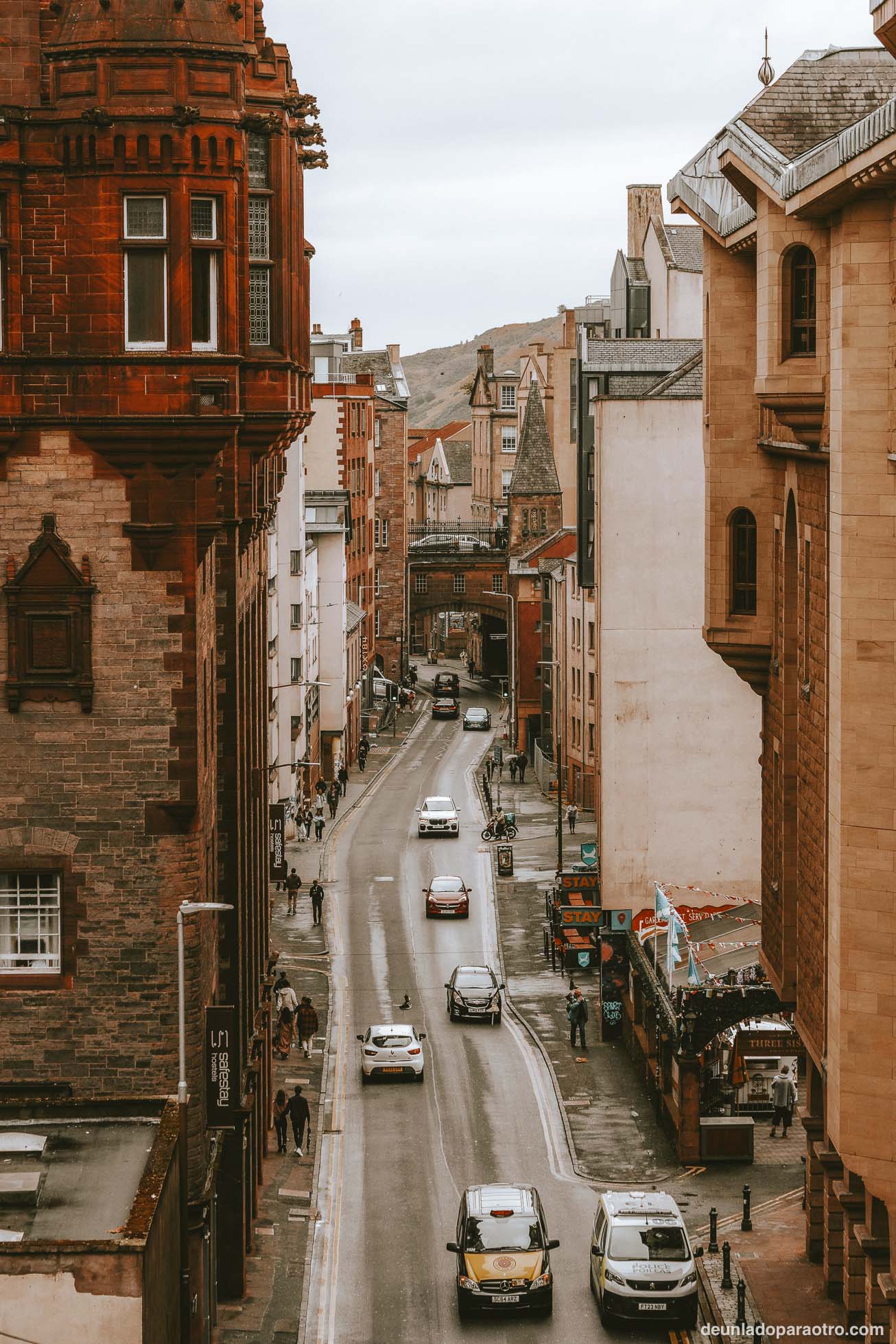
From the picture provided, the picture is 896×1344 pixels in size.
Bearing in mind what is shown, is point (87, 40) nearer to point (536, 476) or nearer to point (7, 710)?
point (7, 710)

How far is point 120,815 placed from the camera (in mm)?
30156

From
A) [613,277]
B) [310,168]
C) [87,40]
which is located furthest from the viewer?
[613,277]

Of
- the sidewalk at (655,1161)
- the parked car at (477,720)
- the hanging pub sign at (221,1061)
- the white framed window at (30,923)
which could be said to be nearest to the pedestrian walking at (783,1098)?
the sidewalk at (655,1161)

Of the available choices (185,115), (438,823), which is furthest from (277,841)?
(185,115)

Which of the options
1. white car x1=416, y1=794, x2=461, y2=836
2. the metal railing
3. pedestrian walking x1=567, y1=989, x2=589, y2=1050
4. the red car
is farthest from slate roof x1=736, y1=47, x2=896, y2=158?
the metal railing

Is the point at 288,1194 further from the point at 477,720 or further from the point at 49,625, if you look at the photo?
the point at 477,720

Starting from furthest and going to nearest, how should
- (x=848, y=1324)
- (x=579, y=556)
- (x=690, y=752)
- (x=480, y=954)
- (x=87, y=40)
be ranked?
(x=579, y=556) < (x=480, y=954) < (x=690, y=752) < (x=848, y=1324) < (x=87, y=40)

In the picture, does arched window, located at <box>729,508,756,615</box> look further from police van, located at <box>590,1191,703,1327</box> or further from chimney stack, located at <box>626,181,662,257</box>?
chimney stack, located at <box>626,181,662,257</box>

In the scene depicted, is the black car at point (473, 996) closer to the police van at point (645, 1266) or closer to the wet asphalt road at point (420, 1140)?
the wet asphalt road at point (420, 1140)

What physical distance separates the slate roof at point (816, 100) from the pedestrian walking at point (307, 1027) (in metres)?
29.7

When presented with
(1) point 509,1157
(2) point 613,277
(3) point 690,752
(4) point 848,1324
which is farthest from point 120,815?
(2) point 613,277

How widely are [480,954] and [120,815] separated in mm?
38793

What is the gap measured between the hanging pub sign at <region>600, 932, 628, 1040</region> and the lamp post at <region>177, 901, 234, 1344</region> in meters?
28.5

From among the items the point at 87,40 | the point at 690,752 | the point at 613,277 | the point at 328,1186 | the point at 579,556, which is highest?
the point at 613,277
